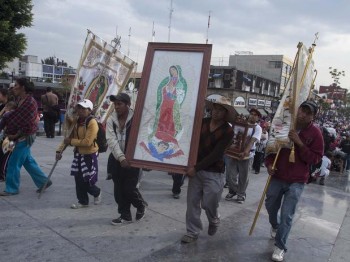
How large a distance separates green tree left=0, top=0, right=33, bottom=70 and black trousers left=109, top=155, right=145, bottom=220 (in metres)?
16.0

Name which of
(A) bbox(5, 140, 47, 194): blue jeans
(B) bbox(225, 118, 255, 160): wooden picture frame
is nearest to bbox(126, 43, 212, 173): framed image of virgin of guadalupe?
(A) bbox(5, 140, 47, 194): blue jeans

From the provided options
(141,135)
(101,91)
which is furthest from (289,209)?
(101,91)

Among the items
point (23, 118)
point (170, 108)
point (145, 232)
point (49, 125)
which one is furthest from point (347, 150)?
point (23, 118)

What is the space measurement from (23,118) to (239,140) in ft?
11.4

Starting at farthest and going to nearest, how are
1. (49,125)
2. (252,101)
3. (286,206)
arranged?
(252,101)
(49,125)
(286,206)

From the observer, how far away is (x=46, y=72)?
5925 cm

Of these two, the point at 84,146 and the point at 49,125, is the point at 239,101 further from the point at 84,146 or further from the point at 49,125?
the point at 84,146

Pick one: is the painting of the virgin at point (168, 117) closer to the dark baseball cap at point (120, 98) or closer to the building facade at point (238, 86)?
the dark baseball cap at point (120, 98)

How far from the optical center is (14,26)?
1872 cm

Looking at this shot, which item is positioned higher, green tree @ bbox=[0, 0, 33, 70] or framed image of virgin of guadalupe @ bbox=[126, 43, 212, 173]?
green tree @ bbox=[0, 0, 33, 70]

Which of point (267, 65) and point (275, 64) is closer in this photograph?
point (275, 64)

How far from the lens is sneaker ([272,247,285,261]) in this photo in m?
3.84

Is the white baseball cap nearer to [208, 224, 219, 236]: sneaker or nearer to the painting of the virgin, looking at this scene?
the painting of the virgin

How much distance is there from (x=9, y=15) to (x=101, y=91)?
50.8 feet
